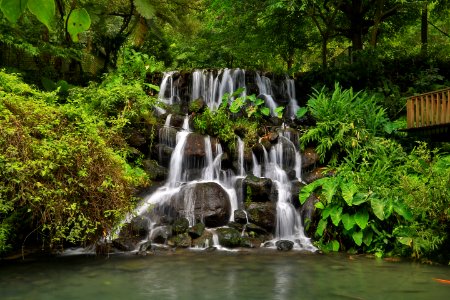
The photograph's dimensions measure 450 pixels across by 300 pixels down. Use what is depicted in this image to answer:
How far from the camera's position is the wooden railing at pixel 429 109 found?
9820mm

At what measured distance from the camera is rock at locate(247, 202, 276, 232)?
1008cm

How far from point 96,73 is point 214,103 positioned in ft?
15.3

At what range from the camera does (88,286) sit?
21.3ft

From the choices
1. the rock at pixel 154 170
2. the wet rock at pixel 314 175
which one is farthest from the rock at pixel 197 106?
the wet rock at pixel 314 175

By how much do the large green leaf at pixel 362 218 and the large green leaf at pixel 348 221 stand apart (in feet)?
0.29

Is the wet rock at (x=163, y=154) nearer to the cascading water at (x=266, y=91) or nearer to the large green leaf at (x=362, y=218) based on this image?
the cascading water at (x=266, y=91)

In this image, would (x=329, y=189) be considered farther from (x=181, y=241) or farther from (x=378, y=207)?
(x=181, y=241)

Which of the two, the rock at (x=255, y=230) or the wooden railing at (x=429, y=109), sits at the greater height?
the wooden railing at (x=429, y=109)

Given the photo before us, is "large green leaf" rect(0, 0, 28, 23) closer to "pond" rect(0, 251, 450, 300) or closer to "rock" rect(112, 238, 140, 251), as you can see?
"pond" rect(0, 251, 450, 300)

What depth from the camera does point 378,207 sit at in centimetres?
888

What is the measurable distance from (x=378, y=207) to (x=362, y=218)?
42cm

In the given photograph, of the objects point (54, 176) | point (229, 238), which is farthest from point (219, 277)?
point (54, 176)

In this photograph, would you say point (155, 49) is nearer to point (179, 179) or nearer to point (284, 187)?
point (179, 179)

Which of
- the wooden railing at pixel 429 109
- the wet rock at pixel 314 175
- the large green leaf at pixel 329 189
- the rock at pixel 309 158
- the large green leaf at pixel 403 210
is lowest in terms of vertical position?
the large green leaf at pixel 403 210
